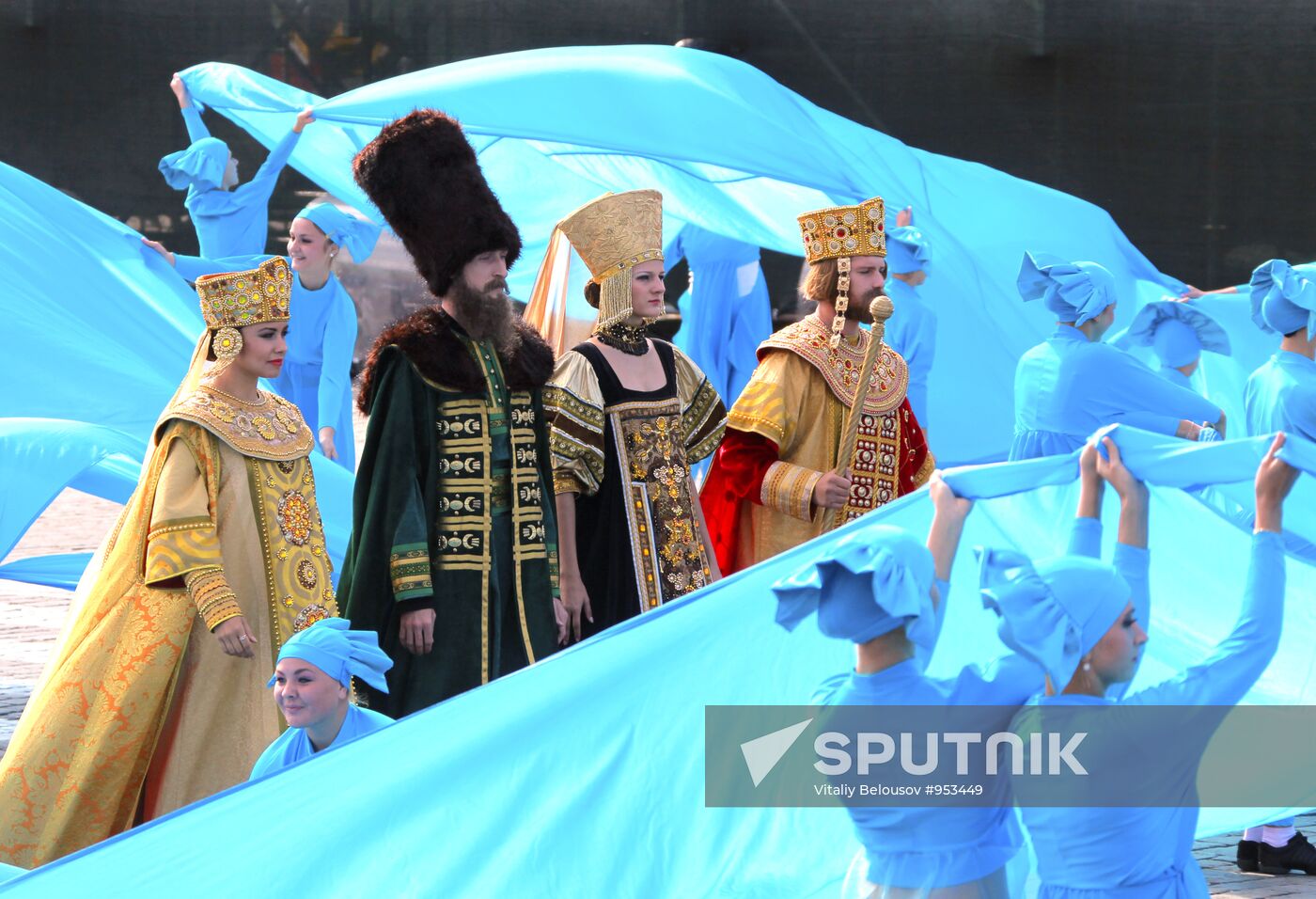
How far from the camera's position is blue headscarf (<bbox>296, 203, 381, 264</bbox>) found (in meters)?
7.78

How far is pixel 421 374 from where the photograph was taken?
14.8 ft

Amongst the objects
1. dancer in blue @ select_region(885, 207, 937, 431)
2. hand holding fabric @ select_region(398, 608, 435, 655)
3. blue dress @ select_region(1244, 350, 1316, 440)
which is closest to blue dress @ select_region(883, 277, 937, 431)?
dancer in blue @ select_region(885, 207, 937, 431)

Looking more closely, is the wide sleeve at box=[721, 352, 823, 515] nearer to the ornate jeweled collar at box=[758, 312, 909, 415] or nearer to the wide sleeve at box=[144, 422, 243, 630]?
the ornate jeweled collar at box=[758, 312, 909, 415]

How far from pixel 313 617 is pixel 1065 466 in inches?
80.2

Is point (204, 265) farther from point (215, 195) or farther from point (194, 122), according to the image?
point (194, 122)

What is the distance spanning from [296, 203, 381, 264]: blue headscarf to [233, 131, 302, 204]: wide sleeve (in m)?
0.21

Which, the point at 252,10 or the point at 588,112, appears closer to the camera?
the point at 588,112

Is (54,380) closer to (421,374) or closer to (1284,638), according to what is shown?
(421,374)

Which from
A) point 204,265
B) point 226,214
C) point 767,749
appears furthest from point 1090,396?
point 226,214

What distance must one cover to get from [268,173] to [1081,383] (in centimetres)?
353

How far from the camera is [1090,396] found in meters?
5.85

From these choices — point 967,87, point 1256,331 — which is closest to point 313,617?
point 1256,331

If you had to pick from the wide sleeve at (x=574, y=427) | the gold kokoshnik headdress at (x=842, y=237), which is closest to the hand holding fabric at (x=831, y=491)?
the gold kokoshnik headdress at (x=842, y=237)

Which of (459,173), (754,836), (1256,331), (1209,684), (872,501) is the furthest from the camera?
(1256,331)
